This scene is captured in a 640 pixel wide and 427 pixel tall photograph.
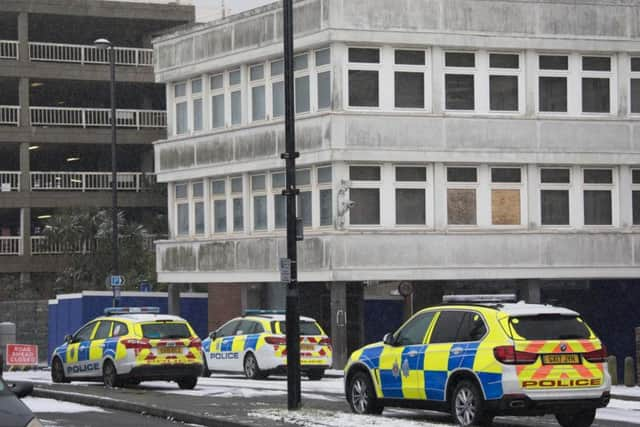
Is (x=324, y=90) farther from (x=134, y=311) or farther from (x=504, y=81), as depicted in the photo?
(x=134, y=311)

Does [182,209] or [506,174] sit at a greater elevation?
[506,174]

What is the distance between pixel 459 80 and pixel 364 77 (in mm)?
2545

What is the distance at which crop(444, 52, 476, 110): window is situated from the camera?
128 feet

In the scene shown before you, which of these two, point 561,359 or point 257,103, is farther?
point 257,103

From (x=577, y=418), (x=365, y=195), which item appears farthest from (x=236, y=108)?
(x=577, y=418)

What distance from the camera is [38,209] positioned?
63281 millimetres

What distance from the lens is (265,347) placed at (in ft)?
108

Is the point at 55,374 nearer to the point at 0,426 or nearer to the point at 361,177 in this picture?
the point at 361,177

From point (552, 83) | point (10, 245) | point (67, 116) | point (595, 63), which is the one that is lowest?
point (10, 245)

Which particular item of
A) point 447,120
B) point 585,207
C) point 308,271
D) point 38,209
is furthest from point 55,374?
point 38,209

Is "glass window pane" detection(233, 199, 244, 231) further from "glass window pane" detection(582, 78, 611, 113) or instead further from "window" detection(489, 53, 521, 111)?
"glass window pane" detection(582, 78, 611, 113)

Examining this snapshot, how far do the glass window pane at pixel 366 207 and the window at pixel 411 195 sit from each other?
546mm

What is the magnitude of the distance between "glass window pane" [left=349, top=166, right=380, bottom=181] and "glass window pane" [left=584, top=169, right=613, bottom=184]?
18.7 ft

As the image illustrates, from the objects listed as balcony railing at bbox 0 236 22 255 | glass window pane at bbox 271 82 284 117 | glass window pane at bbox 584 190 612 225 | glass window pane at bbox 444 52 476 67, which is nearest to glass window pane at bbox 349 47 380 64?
glass window pane at bbox 444 52 476 67
